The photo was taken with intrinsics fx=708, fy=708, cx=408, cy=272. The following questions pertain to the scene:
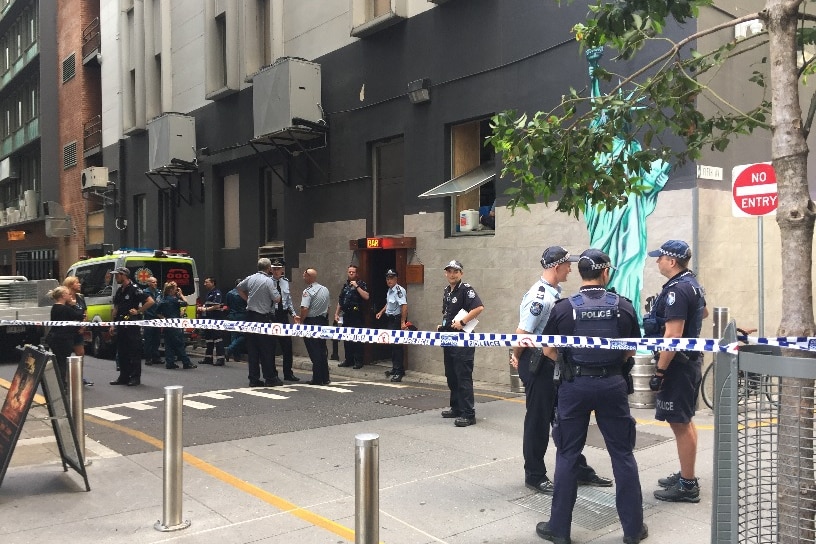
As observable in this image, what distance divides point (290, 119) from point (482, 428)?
9314 millimetres

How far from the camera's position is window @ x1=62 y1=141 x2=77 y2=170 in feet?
96.2

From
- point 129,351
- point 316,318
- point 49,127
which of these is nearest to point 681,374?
point 316,318

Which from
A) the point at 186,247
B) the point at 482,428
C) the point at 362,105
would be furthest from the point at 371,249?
the point at 186,247

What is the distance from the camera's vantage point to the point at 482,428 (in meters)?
7.66

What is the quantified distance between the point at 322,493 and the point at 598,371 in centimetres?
241

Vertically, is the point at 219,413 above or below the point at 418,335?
below

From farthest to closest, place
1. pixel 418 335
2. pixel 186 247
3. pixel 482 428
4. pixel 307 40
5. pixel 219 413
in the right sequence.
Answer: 1. pixel 186 247
2. pixel 307 40
3. pixel 219 413
4. pixel 482 428
5. pixel 418 335

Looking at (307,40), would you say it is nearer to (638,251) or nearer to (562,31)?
(562,31)

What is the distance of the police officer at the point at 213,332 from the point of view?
14.7m

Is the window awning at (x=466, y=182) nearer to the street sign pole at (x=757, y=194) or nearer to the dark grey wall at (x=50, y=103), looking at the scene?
the street sign pole at (x=757, y=194)

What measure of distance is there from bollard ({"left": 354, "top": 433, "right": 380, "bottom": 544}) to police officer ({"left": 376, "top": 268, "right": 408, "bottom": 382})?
868cm

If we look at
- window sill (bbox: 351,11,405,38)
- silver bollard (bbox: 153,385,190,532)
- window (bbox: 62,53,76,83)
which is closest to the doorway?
window sill (bbox: 351,11,405,38)

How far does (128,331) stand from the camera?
11.1m

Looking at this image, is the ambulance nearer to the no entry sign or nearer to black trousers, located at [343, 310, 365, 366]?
black trousers, located at [343, 310, 365, 366]
